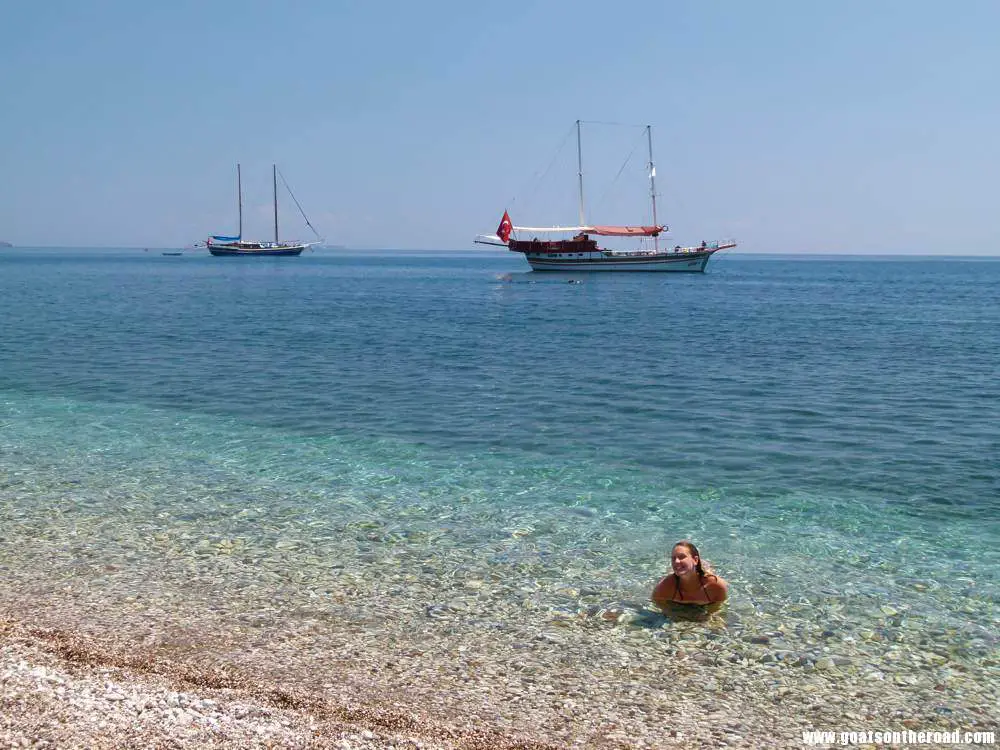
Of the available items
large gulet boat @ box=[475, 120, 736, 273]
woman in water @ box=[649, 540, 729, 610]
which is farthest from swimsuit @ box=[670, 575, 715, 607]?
large gulet boat @ box=[475, 120, 736, 273]

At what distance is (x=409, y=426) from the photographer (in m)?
19.7

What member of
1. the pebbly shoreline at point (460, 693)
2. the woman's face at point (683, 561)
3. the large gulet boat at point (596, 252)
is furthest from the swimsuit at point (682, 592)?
the large gulet boat at point (596, 252)

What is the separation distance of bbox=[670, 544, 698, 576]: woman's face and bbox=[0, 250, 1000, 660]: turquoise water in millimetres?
707

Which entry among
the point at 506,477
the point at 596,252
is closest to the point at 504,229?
the point at 596,252

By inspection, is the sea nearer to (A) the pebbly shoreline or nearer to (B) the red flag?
(A) the pebbly shoreline

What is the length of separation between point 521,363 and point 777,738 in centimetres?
2485

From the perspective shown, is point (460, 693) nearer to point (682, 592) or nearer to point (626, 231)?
point (682, 592)

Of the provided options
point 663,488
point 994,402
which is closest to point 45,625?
point 663,488

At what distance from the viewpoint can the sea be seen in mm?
9773

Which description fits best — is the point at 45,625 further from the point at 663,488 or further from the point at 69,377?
the point at 69,377

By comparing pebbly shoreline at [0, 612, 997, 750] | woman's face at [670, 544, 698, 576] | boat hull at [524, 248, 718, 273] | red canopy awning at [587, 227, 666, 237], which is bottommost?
pebbly shoreline at [0, 612, 997, 750]

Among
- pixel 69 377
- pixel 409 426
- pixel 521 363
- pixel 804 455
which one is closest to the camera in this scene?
pixel 804 455

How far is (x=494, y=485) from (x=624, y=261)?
100616 millimetres

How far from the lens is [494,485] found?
1477 cm
